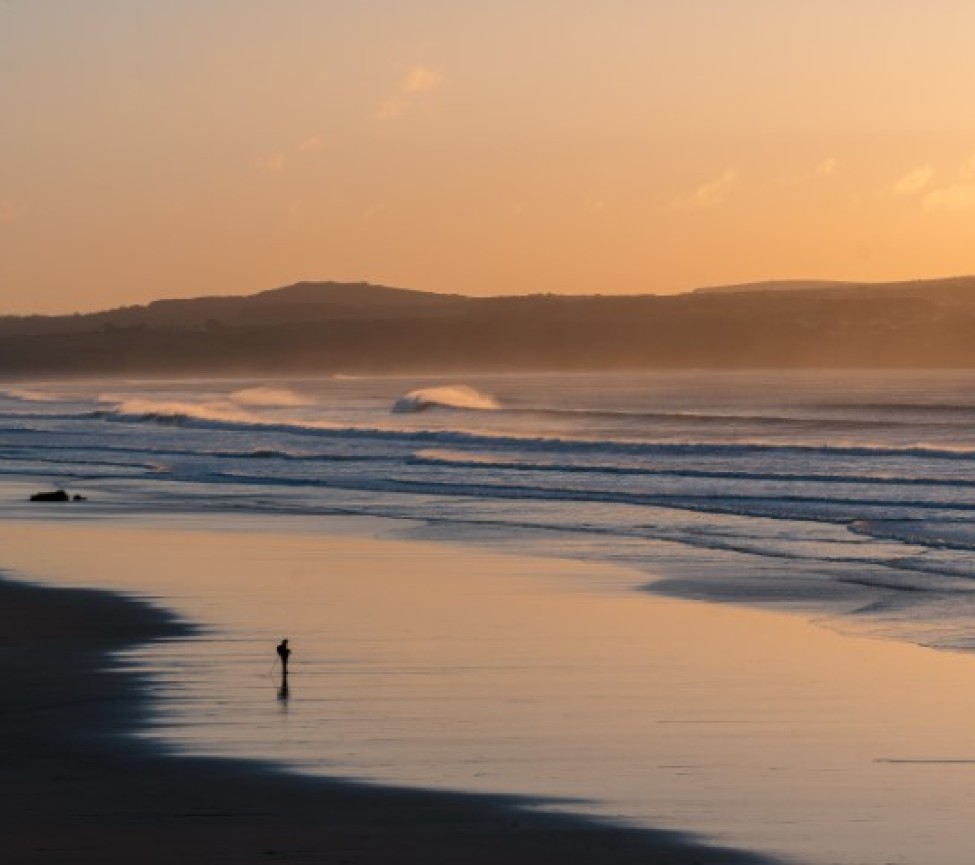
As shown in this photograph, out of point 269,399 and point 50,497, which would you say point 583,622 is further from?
point 269,399

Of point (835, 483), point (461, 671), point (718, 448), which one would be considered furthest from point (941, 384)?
point (461, 671)

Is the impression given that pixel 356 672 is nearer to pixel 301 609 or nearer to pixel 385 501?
pixel 301 609

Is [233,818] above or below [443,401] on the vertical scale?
above

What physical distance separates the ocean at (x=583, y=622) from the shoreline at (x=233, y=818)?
14.8 inches

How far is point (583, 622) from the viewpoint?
1895 centimetres

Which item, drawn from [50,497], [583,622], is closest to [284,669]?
[583,622]

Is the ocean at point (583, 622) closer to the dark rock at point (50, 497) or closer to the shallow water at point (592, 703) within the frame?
the shallow water at point (592, 703)

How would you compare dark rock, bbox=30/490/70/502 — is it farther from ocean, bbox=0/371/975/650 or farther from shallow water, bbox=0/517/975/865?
shallow water, bbox=0/517/975/865

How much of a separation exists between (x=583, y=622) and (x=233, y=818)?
26.6 feet

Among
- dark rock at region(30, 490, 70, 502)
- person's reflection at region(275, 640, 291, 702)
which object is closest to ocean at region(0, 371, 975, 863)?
person's reflection at region(275, 640, 291, 702)

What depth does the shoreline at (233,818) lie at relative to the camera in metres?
10.4

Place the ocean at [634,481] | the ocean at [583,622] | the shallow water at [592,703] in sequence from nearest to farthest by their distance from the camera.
A: the shallow water at [592,703]
the ocean at [583,622]
the ocean at [634,481]

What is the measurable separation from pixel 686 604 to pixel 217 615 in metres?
4.50

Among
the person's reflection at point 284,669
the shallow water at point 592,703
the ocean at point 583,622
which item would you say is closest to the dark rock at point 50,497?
the ocean at point 583,622
